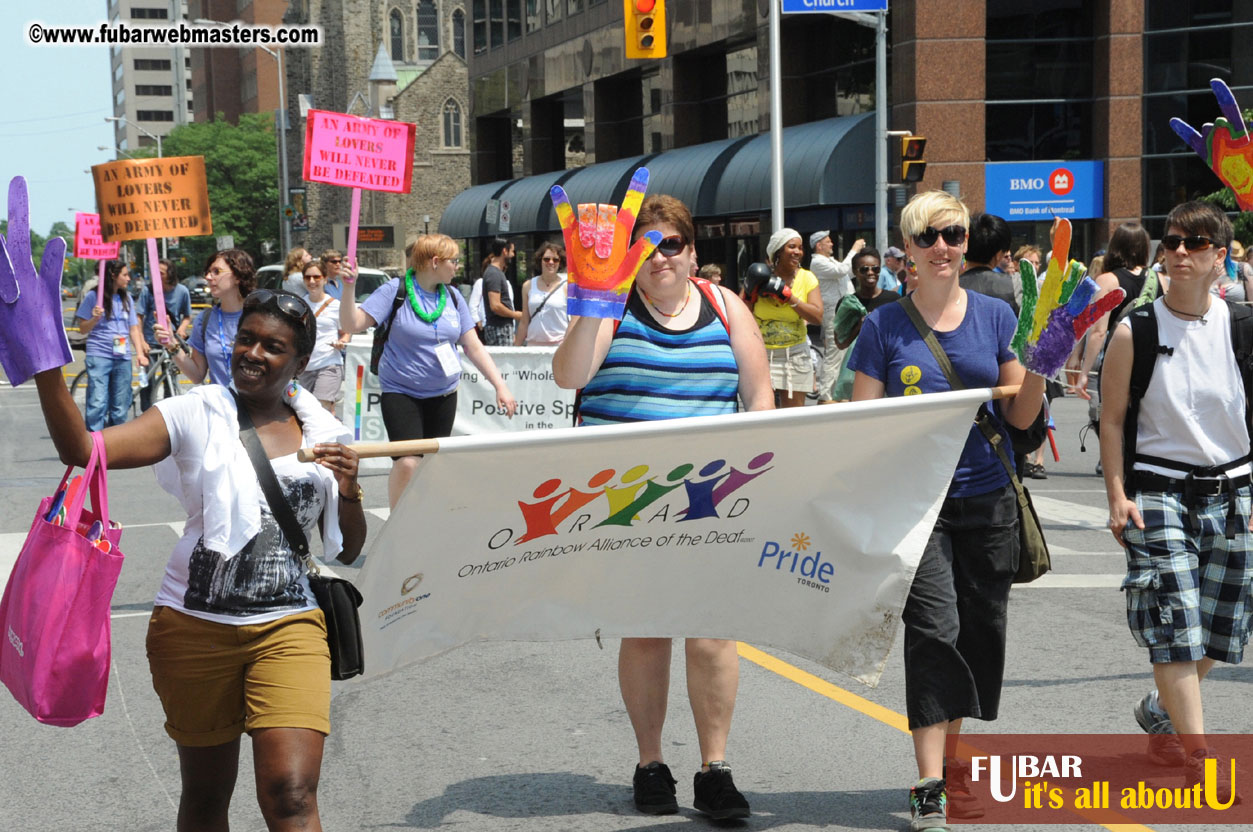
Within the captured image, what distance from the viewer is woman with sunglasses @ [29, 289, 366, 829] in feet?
11.4

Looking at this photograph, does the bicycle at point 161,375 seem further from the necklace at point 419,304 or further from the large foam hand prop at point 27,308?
the large foam hand prop at point 27,308

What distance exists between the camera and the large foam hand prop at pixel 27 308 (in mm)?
3098

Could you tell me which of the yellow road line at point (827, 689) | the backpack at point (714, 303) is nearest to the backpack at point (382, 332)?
the yellow road line at point (827, 689)

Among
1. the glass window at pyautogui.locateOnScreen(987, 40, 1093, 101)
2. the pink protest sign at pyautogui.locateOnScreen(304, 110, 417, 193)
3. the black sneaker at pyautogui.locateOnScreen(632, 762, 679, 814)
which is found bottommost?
the black sneaker at pyautogui.locateOnScreen(632, 762, 679, 814)

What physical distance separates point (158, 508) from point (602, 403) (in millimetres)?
7866

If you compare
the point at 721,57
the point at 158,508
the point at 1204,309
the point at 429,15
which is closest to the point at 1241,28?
the point at 721,57

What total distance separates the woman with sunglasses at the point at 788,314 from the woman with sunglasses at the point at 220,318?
15.8 ft

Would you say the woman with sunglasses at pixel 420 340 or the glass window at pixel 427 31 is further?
the glass window at pixel 427 31

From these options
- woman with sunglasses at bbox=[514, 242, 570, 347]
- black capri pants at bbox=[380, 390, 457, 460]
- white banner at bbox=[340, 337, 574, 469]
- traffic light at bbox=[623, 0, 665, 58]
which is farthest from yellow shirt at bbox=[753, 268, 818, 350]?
traffic light at bbox=[623, 0, 665, 58]

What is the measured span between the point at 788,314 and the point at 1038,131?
1772 centimetres

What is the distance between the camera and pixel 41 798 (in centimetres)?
509

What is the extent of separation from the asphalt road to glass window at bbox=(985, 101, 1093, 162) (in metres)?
21.7

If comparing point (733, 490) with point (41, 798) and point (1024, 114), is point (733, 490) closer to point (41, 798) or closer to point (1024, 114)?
point (41, 798)

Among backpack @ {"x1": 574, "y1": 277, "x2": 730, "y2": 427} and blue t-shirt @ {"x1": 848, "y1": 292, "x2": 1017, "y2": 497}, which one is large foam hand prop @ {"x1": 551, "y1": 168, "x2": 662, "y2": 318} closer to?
backpack @ {"x1": 574, "y1": 277, "x2": 730, "y2": 427}
